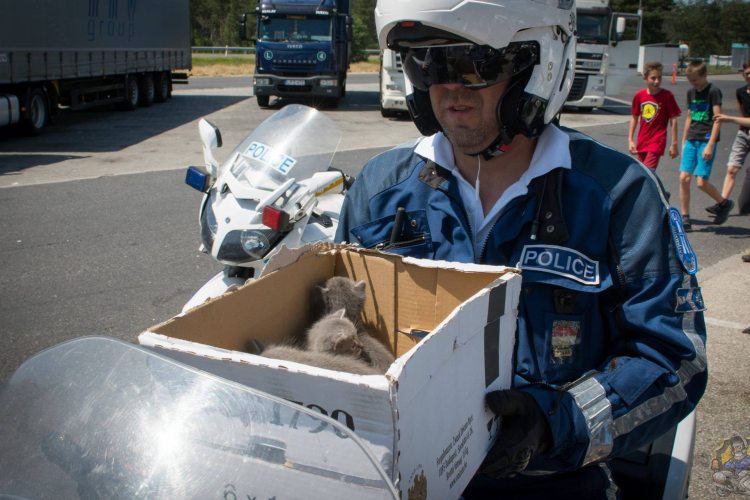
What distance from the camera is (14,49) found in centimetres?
1319

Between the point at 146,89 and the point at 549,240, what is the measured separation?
830 inches

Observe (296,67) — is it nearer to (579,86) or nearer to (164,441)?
(579,86)

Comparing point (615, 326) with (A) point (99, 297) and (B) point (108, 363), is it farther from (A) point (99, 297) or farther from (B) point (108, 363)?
(A) point (99, 297)

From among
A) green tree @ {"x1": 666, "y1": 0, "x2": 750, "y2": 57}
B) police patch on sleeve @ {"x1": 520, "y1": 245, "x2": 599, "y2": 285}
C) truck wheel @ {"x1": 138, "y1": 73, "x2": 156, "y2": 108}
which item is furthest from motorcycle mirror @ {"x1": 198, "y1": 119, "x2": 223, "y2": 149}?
green tree @ {"x1": 666, "y1": 0, "x2": 750, "y2": 57}

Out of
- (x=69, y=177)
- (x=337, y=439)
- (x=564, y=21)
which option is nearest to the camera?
(x=337, y=439)

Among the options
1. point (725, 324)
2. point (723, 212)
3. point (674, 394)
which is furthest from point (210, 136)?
point (723, 212)

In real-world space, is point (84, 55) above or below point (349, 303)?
above

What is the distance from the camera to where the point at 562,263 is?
1814 mm

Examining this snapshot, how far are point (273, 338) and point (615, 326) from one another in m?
1.03

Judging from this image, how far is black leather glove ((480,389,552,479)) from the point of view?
156 cm

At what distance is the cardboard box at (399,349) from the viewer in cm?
107

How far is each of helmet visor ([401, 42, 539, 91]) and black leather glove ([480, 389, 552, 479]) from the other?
0.92 m

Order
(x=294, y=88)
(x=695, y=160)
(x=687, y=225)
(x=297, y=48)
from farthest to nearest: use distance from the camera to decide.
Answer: (x=294, y=88) < (x=297, y=48) < (x=695, y=160) < (x=687, y=225)

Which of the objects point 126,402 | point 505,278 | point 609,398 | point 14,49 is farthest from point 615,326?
point 14,49
